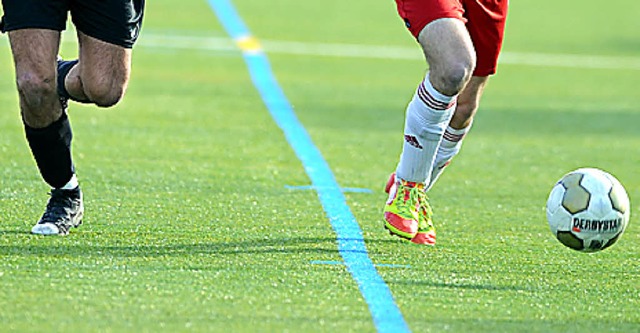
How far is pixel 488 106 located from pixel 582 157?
2672 millimetres

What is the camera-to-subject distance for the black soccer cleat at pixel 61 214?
233 inches

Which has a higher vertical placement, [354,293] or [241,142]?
[354,293]

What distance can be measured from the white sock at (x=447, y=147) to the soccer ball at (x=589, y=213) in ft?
2.99

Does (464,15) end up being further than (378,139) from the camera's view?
No

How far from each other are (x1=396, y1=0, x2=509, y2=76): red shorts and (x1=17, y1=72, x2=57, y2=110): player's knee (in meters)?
1.67

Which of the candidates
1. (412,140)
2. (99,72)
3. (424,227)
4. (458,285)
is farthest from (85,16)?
(458,285)

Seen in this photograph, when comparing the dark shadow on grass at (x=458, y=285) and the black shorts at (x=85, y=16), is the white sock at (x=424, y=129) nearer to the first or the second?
the dark shadow on grass at (x=458, y=285)

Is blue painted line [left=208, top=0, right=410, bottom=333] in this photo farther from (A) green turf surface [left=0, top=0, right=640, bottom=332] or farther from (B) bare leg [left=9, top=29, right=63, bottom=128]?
(B) bare leg [left=9, top=29, right=63, bottom=128]

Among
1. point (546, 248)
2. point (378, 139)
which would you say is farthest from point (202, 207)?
point (378, 139)

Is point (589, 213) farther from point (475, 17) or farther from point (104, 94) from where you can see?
point (104, 94)

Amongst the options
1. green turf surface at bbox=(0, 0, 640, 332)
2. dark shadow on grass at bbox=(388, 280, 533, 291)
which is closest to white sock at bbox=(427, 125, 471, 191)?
green turf surface at bbox=(0, 0, 640, 332)

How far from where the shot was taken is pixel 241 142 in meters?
9.52

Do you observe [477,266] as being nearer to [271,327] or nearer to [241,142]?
[271,327]

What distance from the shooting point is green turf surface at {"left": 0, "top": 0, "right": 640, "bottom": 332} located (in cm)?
479
